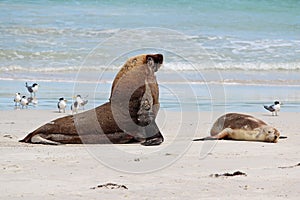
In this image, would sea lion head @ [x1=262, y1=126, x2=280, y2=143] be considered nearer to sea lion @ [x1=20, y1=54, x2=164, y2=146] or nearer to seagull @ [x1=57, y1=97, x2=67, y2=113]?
sea lion @ [x1=20, y1=54, x2=164, y2=146]

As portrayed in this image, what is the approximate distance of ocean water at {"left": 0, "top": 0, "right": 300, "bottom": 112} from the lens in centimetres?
1414

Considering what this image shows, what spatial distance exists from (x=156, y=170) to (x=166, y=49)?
599 inches

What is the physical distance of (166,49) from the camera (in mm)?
21312

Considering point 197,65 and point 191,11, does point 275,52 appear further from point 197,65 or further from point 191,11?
point 191,11

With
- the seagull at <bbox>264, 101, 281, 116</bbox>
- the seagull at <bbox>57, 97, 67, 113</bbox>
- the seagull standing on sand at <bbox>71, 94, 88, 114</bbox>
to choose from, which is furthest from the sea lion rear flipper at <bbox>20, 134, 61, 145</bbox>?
the seagull at <bbox>264, 101, 281, 116</bbox>

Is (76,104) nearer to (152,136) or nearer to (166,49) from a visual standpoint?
(152,136)

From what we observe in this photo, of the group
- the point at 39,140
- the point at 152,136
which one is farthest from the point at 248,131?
the point at 39,140

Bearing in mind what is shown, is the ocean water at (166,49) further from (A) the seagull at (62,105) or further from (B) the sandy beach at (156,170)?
(B) the sandy beach at (156,170)

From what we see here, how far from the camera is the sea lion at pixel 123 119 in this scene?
8.05 meters

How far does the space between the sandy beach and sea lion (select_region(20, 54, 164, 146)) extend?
25cm

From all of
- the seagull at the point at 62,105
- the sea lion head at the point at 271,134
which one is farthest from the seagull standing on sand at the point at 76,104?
the sea lion head at the point at 271,134

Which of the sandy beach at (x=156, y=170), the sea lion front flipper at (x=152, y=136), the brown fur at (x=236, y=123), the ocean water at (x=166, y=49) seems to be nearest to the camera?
the sandy beach at (x=156, y=170)

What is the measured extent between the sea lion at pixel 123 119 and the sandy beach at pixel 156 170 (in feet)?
0.82

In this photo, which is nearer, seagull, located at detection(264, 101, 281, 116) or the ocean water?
seagull, located at detection(264, 101, 281, 116)
